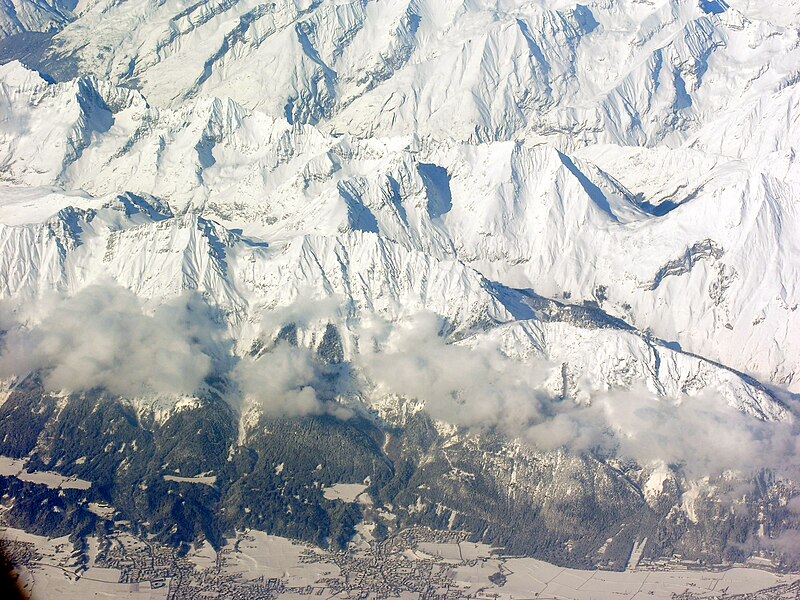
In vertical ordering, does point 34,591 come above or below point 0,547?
below

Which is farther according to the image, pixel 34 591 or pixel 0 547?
pixel 34 591
